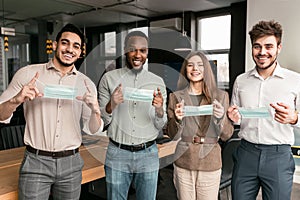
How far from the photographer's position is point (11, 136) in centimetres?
271

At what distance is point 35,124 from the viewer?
4.50 feet

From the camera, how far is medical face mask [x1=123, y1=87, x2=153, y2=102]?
1577 mm

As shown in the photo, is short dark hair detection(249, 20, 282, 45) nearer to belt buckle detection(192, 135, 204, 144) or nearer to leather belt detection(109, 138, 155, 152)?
belt buckle detection(192, 135, 204, 144)

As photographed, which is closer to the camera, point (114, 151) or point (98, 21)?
point (114, 151)

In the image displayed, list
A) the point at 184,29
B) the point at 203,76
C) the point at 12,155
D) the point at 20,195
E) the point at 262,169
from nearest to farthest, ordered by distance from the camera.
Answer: the point at 20,195 < the point at 262,169 < the point at 203,76 < the point at 12,155 < the point at 184,29

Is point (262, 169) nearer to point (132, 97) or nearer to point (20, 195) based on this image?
point (132, 97)

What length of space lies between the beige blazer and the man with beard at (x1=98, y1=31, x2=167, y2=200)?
10 cm

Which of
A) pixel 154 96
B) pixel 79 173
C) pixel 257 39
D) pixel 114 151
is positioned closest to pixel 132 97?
pixel 154 96

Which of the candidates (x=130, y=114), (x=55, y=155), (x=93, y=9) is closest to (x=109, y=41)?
(x=93, y=9)

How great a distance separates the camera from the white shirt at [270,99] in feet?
4.81

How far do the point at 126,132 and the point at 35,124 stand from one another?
0.52 meters

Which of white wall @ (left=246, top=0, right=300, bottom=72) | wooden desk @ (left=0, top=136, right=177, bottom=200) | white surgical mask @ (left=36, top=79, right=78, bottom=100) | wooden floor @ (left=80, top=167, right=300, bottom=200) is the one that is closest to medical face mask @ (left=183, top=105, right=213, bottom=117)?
wooden desk @ (left=0, top=136, right=177, bottom=200)

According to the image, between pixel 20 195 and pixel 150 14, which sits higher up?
pixel 150 14

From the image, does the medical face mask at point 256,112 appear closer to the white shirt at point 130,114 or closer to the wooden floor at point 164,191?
the white shirt at point 130,114
